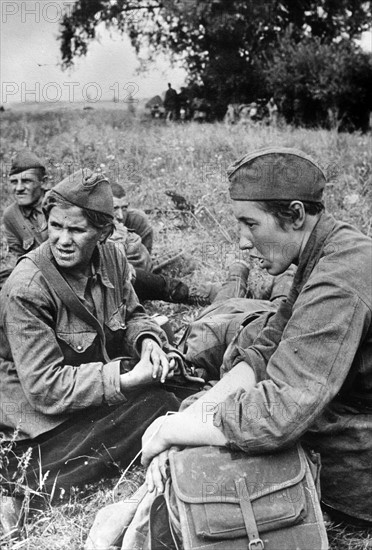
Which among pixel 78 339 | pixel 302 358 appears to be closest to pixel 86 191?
pixel 78 339

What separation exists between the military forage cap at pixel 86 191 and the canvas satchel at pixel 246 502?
1.48m

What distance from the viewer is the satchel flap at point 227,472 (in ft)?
7.64

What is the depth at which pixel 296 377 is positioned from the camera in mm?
2354

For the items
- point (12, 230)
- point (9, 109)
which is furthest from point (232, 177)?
point (9, 109)

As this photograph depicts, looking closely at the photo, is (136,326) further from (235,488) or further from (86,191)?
(235,488)

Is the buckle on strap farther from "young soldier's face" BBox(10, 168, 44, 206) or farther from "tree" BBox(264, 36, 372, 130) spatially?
"tree" BBox(264, 36, 372, 130)

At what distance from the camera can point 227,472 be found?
239 centimetres

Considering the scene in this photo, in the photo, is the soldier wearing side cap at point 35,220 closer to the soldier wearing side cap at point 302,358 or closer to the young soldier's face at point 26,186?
the young soldier's face at point 26,186

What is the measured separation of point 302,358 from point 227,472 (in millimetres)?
498

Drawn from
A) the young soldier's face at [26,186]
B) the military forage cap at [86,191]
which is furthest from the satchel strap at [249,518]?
the young soldier's face at [26,186]

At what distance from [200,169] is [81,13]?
7.69m

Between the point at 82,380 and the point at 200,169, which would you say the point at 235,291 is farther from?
the point at 200,169

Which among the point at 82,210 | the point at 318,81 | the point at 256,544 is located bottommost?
the point at 256,544

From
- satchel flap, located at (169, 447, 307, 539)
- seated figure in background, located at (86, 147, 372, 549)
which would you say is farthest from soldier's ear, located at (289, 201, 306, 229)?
satchel flap, located at (169, 447, 307, 539)
